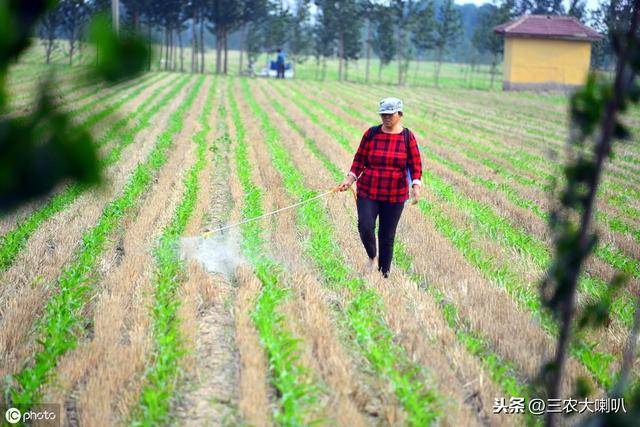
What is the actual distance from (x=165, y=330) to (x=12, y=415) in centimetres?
138

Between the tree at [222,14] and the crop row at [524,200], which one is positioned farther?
the tree at [222,14]

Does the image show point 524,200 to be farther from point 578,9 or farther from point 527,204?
A: point 578,9

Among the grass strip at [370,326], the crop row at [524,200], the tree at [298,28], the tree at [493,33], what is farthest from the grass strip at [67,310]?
the tree at [298,28]

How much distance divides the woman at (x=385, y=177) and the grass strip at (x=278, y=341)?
1016 mm

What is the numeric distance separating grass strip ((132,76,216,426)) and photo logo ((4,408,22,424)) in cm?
65

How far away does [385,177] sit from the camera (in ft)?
22.5

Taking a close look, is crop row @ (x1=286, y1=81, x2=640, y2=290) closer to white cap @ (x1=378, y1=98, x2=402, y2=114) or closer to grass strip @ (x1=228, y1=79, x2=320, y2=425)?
white cap @ (x1=378, y1=98, x2=402, y2=114)

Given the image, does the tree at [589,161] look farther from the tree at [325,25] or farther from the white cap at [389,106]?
the tree at [325,25]

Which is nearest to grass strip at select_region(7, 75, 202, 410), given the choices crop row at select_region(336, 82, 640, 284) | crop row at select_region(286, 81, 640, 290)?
crop row at select_region(336, 82, 640, 284)

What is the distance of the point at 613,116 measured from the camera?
9.07ft

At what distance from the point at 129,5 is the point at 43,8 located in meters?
48.1

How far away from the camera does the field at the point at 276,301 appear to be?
4.20 meters

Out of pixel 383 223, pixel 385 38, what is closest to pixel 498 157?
pixel 383 223

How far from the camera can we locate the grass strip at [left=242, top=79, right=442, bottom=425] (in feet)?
14.0
